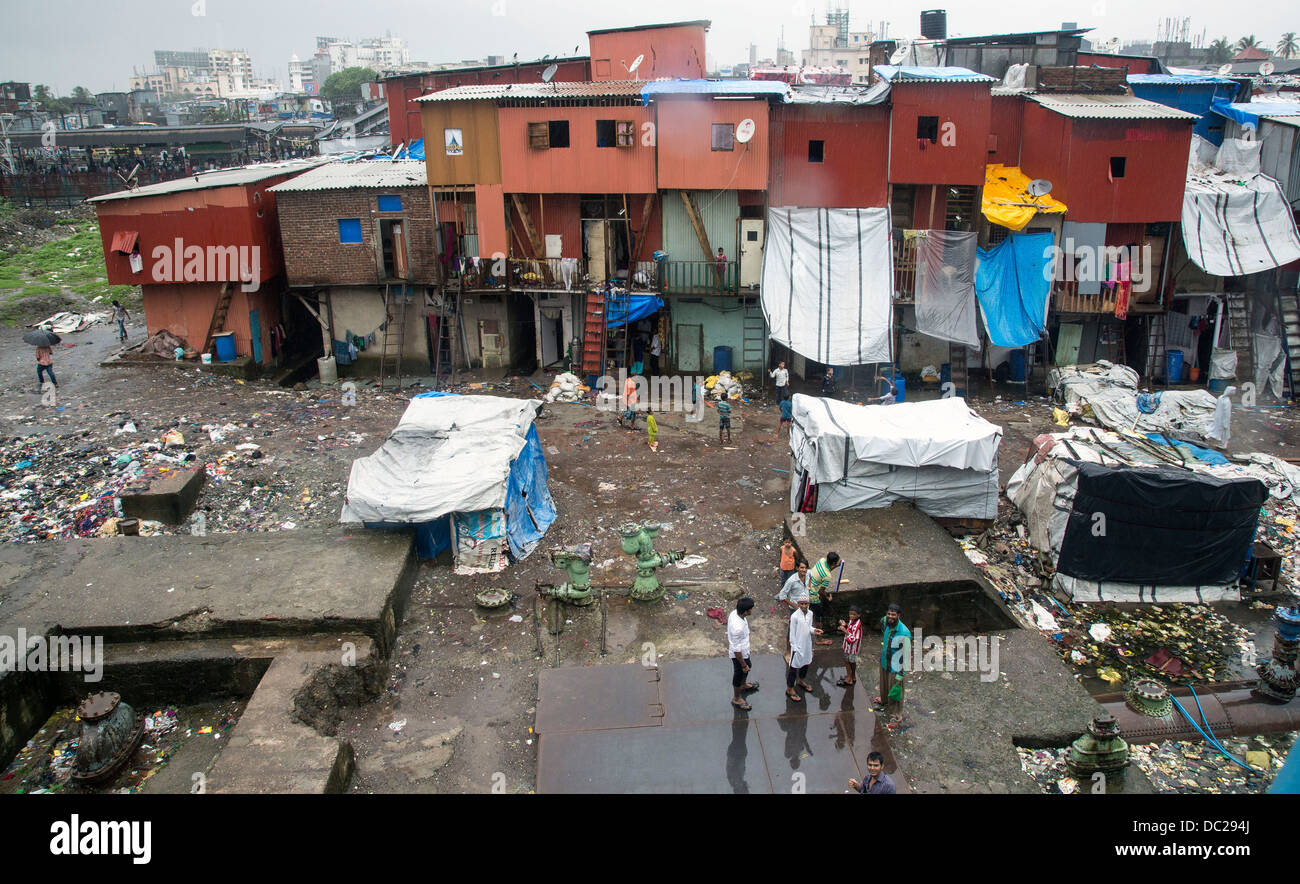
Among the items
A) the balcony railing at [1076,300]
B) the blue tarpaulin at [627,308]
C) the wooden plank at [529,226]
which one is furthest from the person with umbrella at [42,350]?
the balcony railing at [1076,300]

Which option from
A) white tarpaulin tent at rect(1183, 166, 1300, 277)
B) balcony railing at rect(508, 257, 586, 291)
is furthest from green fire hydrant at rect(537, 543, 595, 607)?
white tarpaulin tent at rect(1183, 166, 1300, 277)

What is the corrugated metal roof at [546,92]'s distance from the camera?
19.3 m

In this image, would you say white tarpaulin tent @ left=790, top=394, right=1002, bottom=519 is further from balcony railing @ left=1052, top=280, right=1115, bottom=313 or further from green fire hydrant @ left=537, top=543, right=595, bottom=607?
balcony railing @ left=1052, top=280, right=1115, bottom=313

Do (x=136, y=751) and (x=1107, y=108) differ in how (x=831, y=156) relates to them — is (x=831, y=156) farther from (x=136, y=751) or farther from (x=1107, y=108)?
(x=136, y=751)

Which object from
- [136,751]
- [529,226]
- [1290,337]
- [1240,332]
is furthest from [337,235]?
[1290,337]

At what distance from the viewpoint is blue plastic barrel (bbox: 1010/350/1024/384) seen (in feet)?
68.3

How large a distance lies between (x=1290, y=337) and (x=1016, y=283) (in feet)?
23.4

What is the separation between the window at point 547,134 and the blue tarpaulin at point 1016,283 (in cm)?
1034

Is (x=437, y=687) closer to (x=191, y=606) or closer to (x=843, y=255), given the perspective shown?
(x=191, y=606)

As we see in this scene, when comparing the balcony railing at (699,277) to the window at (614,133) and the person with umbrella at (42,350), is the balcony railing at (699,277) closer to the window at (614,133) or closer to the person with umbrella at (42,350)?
the window at (614,133)

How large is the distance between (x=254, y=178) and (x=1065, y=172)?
791 inches

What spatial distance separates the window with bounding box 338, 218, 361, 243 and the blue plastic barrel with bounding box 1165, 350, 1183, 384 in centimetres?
2092

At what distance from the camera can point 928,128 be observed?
63.9 ft
